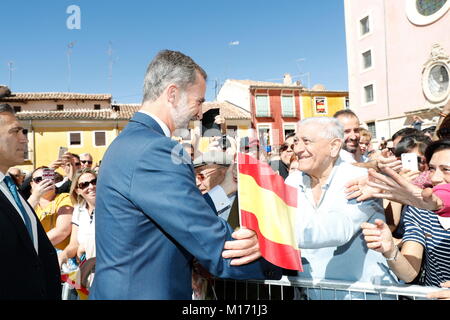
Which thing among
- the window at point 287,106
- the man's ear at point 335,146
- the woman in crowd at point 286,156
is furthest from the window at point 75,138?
the man's ear at point 335,146

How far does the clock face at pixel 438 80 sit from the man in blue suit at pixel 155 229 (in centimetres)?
2284

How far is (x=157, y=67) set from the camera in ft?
6.13

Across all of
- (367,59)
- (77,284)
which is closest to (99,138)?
(367,59)

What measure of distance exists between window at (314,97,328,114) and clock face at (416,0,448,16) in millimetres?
14374

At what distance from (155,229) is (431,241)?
175 centimetres

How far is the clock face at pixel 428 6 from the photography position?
70.5 feet

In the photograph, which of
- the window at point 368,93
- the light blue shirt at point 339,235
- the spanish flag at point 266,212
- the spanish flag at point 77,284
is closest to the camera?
the spanish flag at point 266,212

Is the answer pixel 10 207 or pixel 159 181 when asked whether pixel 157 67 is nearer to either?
pixel 159 181

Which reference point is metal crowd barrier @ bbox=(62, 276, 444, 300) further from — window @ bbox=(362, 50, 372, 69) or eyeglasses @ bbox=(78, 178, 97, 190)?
window @ bbox=(362, 50, 372, 69)

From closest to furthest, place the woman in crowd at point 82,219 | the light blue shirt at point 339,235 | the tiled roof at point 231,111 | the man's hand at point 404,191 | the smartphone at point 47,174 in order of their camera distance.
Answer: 1. the man's hand at point 404,191
2. the light blue shirt at point 339,235
3. the woman in crowd at point 82,219
4. the smartphone at point 47,174
5. the tiled roof at point 231,111

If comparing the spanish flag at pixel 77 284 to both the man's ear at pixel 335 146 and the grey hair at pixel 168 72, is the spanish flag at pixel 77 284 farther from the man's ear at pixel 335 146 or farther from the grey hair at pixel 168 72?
the man's ear at pixel 335 146

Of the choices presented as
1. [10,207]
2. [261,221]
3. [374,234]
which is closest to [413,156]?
[374,234]

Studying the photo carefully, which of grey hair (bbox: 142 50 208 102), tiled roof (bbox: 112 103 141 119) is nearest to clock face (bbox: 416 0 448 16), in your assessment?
tiled roof (bbox: 112 103 141 119)
